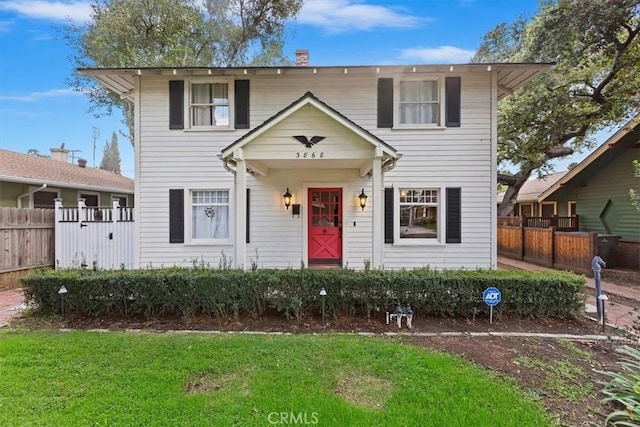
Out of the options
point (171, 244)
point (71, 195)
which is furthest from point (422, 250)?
point (71, 195)

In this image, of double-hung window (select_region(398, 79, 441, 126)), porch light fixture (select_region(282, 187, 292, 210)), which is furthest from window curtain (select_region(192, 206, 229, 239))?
double-hung window (select_region(398, 79, 441, 126))

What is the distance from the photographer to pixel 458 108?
8172 millimetres

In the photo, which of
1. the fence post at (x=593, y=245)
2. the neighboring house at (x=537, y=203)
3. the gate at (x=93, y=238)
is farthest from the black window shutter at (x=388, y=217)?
the neighboring house at (x=537, y=203)

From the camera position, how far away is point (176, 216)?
8367 mm

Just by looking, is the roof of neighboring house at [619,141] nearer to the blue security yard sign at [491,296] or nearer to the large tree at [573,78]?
the large tree at [573,78]

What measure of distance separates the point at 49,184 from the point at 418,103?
1319 cm

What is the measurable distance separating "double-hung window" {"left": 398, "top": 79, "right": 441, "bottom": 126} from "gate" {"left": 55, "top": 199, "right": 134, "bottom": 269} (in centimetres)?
850

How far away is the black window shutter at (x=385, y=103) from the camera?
27.0ft

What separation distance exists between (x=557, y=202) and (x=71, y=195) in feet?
75.0

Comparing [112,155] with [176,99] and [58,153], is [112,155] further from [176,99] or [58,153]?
[176,99]

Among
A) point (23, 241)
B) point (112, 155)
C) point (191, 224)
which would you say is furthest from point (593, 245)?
point (112, 155)

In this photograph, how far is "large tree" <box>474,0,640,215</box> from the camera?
10.4 m

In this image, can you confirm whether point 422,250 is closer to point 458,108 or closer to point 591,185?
point 458,108

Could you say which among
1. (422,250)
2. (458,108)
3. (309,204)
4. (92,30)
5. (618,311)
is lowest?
(618,311)
